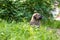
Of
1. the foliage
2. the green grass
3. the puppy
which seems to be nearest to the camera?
the green grass

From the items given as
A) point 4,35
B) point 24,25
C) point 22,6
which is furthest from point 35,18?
point 4,35

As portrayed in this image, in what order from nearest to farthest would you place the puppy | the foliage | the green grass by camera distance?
the green grass, the puppy, the foliage

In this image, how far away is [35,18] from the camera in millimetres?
9250

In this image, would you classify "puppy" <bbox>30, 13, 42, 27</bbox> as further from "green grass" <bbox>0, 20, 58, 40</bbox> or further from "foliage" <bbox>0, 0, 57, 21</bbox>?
"green grass" <bbox>0, 20, 58, 40</bbox>

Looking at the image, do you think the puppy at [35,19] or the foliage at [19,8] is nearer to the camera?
the puppy at [35,19]

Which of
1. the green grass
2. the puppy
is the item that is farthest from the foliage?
the green grass

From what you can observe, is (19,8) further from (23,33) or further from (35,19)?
(23,33)

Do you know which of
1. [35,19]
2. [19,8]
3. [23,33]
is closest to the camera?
[23,33]

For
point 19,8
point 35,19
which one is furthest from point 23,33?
point 19,8

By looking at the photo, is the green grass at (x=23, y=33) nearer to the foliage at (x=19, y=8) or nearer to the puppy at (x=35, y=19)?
the puppy at (x=35, y=19)

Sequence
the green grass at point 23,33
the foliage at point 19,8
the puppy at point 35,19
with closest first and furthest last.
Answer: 1. the green grass at point 23,33
2. the puppy at point 35,19
3. the foliage at point 19,8

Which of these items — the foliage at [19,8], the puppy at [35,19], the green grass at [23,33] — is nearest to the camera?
the green grass at [23,33]

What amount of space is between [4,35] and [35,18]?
2.59 meters

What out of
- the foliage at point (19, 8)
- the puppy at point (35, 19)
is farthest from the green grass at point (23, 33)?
the foliage at point (19, 8)
